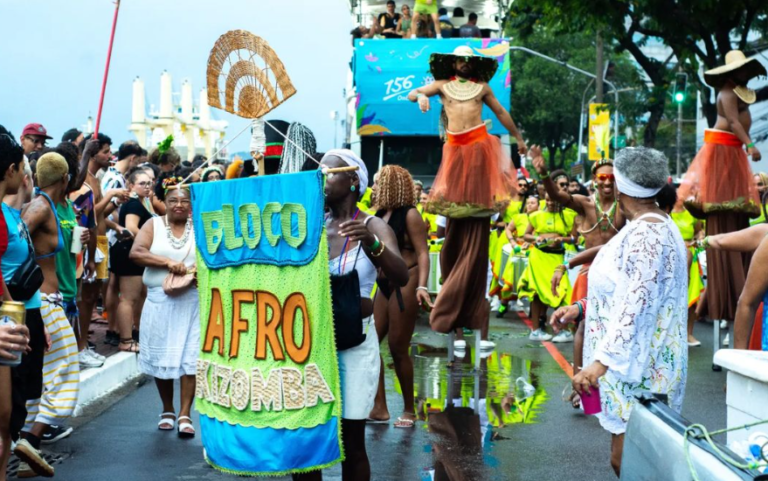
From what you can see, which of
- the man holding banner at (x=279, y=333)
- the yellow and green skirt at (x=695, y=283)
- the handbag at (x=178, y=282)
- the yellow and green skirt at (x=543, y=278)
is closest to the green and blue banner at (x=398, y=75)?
the yellow and green skirt at (x=543, y=278)

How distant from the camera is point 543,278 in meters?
14.1

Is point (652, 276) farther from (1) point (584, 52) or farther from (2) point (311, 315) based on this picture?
(1) point (584, 52)

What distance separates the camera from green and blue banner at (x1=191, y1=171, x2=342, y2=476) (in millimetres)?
4738

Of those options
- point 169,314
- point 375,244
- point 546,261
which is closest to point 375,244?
point 375,244

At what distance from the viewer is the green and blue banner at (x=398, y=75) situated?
1827 cm

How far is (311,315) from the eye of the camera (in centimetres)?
473

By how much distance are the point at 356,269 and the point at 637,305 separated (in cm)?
133

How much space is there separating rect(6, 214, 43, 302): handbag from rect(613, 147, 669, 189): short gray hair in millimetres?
3038

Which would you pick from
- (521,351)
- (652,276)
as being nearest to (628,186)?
(652,276)

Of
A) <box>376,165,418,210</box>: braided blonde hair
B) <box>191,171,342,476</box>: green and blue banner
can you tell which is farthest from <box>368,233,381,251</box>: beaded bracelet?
<box>376,165,418,210</box>: braided blonde hair

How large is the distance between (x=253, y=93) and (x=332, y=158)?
50cm

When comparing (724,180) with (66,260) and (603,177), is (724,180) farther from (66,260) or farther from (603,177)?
(66,260)

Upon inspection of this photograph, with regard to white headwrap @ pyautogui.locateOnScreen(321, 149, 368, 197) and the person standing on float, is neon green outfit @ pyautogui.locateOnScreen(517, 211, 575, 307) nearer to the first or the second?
the person standing on float

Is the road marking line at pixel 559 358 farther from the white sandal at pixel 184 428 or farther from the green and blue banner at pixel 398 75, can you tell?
the green and blue banner at pixel 398 75
